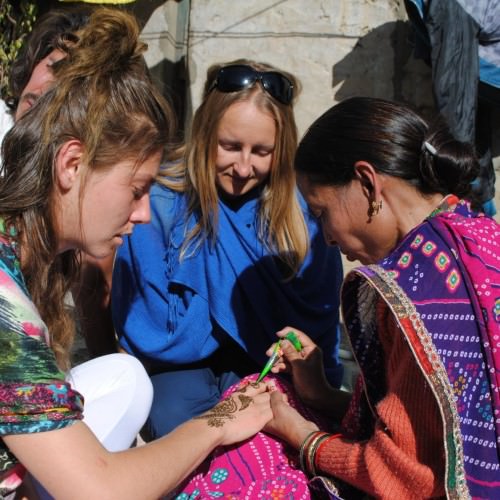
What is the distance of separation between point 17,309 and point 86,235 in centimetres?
30

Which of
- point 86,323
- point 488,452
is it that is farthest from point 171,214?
point 488,452

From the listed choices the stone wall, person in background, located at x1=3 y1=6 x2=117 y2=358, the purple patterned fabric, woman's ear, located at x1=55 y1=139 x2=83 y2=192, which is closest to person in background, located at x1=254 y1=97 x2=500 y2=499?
the purple patterned fabric

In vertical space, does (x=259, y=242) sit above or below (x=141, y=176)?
below

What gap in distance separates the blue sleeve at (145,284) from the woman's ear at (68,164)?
96 cm

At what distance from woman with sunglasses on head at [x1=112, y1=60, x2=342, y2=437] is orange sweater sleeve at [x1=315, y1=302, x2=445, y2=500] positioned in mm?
956

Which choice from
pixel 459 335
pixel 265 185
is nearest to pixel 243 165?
pixel 265 185

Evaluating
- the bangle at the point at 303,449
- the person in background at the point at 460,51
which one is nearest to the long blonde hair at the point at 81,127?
the bangle at the point at 303,449

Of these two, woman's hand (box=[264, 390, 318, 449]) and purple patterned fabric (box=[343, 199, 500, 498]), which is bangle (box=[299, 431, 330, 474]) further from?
purple patterned fabric (box=[343, 199, 500, 498])

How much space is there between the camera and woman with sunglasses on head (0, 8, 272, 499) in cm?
138

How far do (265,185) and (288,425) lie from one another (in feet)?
3.31

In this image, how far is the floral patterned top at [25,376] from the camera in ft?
4.45

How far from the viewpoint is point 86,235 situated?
65.2 inches

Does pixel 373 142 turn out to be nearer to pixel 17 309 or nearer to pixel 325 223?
pixel 325 223

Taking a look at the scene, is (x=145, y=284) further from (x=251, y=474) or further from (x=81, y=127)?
(x=81, y=127)
